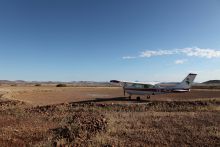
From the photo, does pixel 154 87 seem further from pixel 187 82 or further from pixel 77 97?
pixel 77 97

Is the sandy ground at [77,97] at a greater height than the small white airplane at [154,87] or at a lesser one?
lesser

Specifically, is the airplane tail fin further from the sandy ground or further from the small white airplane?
the sandy ground

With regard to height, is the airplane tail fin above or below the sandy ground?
above

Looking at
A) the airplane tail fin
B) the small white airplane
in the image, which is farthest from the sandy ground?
the airplane tail fin

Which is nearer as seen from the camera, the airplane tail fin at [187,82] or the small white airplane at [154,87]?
the small white airplane at [154,87]

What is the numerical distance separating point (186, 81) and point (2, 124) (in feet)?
85.0

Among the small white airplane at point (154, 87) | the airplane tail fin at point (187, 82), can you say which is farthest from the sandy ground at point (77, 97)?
the airplane tail fin at point (187, 82)

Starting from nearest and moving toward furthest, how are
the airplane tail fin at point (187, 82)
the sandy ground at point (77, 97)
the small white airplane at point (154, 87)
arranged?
the sandy ground at point (77, 97) → the small white airplane at point (154, 87) → the airplane tail fin at point (187, 82)

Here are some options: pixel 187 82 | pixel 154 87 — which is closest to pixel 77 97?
pixel 154 87

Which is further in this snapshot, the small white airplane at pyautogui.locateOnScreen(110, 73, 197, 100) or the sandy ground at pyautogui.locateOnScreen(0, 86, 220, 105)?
the small white airplane at pyautogui.locateOnScreen(110, 73, 197, 100)

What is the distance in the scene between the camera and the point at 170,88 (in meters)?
29.4

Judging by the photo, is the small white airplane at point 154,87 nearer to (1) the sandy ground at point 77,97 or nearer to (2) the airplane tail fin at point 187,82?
(2) the airplane tail fin at point 187,82

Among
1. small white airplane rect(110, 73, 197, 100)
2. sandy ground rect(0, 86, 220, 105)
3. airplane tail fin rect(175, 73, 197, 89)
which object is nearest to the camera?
sandy ground rect(0, 86, 220, 105)

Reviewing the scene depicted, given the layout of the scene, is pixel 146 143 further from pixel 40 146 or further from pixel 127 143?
pixel 40 146
